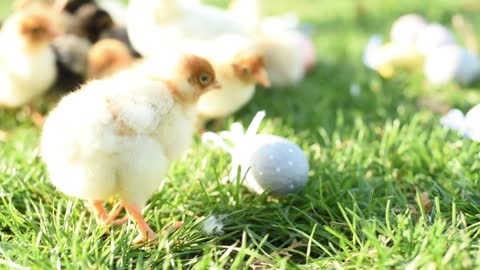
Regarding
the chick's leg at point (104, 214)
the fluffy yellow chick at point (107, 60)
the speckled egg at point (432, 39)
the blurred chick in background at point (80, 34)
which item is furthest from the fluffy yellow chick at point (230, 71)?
the speckled egg at point (432, 39)

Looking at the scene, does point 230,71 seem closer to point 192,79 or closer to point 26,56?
point 192,79

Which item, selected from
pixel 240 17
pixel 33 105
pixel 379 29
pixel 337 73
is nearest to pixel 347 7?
pixel 379 29

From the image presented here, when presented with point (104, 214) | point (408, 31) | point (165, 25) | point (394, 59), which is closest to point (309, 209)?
point (104, 214)

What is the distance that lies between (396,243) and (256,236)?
43cm

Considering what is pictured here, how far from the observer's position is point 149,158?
5.47 ft

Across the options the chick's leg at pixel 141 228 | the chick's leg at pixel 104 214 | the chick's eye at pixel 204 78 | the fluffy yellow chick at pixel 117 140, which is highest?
the chick's eye at pixel 204 78

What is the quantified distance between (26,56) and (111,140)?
141cm

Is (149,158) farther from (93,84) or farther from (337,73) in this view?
(337,73)

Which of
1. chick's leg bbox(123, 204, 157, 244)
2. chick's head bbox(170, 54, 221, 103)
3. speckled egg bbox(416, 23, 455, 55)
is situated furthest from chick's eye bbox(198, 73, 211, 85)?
speckled egg bbox(416, 23, 455, 55)

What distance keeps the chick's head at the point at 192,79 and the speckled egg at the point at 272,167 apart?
10.0 inches

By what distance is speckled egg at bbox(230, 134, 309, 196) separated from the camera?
6.35 ft

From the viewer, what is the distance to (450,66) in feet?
10.8

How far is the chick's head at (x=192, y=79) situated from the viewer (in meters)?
1.84

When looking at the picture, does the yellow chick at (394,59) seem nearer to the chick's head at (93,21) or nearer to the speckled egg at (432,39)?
the speckled egg at (432,39)
